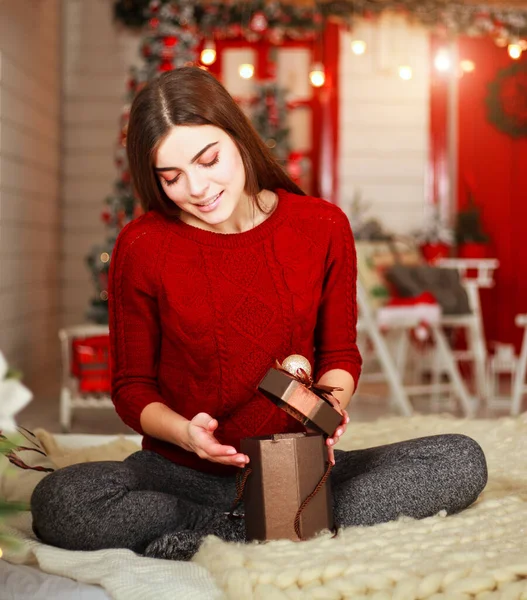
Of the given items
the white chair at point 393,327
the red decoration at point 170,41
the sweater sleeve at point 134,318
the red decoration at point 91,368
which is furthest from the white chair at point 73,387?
the sweater sleeve at point 134,318

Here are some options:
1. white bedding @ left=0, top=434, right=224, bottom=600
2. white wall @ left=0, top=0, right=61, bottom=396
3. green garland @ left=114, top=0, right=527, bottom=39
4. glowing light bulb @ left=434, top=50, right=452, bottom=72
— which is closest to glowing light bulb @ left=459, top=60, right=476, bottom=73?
glowing light bulb @ left=434, top=50, right=452, bottom=72

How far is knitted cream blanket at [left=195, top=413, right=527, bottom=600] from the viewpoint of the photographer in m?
1.27

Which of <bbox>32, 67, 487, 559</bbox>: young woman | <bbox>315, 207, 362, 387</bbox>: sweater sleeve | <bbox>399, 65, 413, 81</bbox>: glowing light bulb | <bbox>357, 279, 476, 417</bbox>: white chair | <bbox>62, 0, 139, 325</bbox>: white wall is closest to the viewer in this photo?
<bbox>32, 67, 487, 559</bbox>: young woman

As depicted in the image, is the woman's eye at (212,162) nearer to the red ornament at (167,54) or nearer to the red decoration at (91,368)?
the red decoration at (91,368)

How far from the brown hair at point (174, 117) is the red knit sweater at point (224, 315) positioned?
0.37ft

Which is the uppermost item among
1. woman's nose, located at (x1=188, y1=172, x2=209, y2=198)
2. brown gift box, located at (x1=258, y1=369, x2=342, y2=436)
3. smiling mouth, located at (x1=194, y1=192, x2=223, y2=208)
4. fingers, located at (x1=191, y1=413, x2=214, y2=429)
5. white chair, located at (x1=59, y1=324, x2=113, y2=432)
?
woman's nose, located at (x1=188, y1=172, x2=209, y2=198)

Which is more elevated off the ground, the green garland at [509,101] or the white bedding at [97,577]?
the green garland at [509,101]

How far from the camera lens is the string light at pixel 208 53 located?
19.9 feet

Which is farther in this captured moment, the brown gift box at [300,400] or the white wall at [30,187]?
the white wall at [30,187]

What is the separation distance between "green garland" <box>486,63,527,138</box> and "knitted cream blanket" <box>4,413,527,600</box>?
557 cm

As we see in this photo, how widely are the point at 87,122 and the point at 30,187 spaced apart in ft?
4.16

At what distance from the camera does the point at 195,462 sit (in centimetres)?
175

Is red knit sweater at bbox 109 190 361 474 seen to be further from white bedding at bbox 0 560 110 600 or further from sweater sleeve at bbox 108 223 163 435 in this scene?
white bedding at bbox 0 560 110 600

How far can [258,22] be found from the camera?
6453 mm
